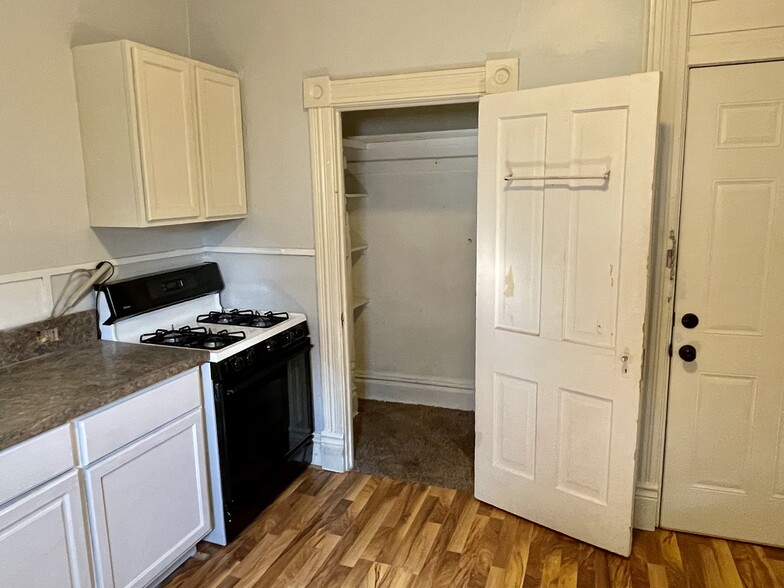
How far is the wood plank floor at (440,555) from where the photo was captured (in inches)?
91.4

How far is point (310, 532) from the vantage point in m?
2.67

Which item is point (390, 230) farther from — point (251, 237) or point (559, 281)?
point (559, 281)

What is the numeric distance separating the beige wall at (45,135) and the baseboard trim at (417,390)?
2.19m

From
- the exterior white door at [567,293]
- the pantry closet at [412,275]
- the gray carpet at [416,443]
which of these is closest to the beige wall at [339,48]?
the exterior white door at [567,293]

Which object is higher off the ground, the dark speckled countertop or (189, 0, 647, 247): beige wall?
(189, 0, 647, 247): beige wall

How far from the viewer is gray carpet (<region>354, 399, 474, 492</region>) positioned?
3.20 meters

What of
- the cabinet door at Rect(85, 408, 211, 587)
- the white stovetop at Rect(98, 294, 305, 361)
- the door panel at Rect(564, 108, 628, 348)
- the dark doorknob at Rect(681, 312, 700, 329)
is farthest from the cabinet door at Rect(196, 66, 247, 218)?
the dark doorknob at Rect(681, 312, 700, 329)

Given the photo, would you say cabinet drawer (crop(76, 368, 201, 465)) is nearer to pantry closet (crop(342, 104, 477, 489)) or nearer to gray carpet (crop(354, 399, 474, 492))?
gray carpet (crop(354, 399, 474, 492))

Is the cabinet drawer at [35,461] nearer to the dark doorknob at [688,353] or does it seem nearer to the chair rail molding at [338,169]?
the chair rail molding at [338,169]

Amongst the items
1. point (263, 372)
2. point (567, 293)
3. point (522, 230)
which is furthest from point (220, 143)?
point (567, 293)

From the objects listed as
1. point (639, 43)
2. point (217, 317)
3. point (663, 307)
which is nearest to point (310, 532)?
point (217, 317)

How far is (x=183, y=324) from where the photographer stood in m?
3.02

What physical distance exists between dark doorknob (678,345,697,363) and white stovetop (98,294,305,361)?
1.87 metres

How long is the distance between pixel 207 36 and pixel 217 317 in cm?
153
